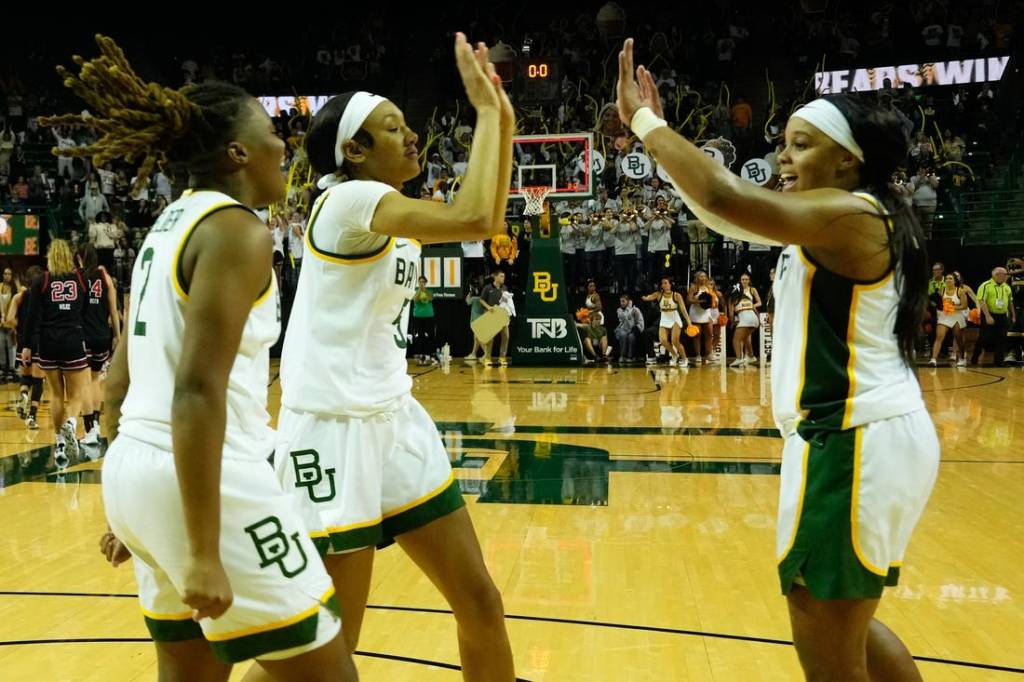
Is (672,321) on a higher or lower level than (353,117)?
lower

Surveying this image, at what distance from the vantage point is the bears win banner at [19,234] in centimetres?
1827

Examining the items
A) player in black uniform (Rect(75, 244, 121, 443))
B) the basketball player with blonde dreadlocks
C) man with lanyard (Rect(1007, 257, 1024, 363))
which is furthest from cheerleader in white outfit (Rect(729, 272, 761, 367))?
the basketball player with blonde dreadlocks

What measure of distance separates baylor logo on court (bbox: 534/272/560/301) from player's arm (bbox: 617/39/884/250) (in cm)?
1367

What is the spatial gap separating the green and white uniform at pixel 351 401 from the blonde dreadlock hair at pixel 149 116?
584 mm

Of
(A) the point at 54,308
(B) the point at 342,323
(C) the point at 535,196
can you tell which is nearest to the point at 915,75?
(C) the point at 535,196

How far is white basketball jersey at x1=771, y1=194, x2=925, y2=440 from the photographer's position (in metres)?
2.06

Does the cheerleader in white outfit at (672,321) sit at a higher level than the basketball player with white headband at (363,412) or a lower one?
lower

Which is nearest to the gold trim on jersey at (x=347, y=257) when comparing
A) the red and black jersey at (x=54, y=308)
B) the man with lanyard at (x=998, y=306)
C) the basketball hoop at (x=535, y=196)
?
the red and black jersey at (x=54, y=308)

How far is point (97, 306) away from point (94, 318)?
11cm

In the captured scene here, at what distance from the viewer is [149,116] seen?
1745 mm

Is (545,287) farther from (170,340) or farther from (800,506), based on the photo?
(170,340)

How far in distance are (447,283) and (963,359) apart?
8.90m

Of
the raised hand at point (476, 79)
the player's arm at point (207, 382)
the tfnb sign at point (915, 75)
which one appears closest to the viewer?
the player's arm at point (207, 382)

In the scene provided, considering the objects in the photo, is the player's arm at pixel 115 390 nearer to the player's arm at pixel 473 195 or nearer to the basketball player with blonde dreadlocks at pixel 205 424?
the basketball player with blonde dreadlocks at pixel 205 424
